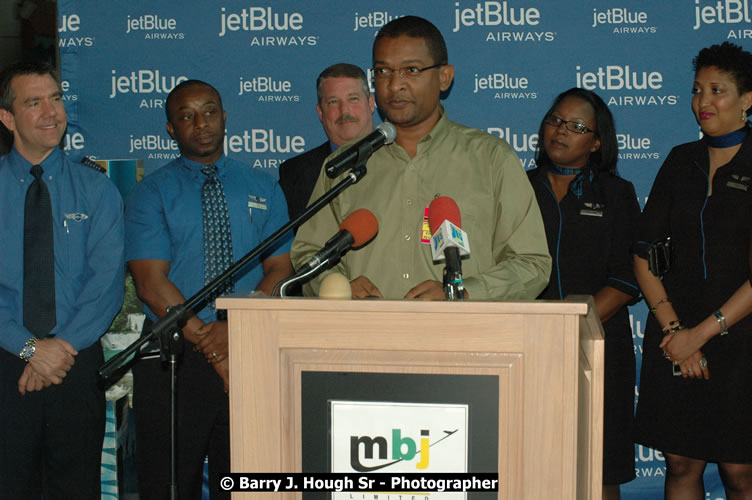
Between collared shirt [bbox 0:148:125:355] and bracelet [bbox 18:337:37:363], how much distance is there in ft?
0.08

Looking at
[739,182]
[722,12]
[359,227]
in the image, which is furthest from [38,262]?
[722,12]

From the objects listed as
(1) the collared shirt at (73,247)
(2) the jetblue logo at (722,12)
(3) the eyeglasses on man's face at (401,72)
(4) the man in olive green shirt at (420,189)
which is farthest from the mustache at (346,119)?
(2) the jetblue logo at (722,12)

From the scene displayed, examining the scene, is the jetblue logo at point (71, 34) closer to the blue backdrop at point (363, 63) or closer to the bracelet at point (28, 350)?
the blue backdrop at point (363, 63)

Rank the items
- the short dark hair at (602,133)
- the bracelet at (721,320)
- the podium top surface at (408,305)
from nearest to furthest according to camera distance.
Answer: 1. the podium top surface at (408,305)
2. the bracelet at (721,320)
3. the short dark hair at (602,133)

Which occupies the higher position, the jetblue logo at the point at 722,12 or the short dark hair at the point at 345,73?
the jetblue logo at the point at 722,12

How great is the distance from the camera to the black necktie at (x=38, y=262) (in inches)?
130

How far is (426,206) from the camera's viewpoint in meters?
2.56

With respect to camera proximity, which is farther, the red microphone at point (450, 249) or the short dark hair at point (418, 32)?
the short dark hair at point (418, 32)

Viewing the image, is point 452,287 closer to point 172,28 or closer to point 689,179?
point 689,179

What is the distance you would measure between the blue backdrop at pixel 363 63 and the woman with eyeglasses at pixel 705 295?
0.64 m

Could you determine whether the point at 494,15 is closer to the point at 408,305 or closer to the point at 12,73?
the point at 12,73

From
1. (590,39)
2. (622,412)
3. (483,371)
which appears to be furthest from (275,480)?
(590,39)

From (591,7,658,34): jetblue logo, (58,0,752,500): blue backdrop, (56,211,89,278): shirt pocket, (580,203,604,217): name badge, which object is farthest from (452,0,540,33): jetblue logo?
(56,211,89,278): shirt pocket

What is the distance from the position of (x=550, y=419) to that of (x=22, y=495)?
2542mm
